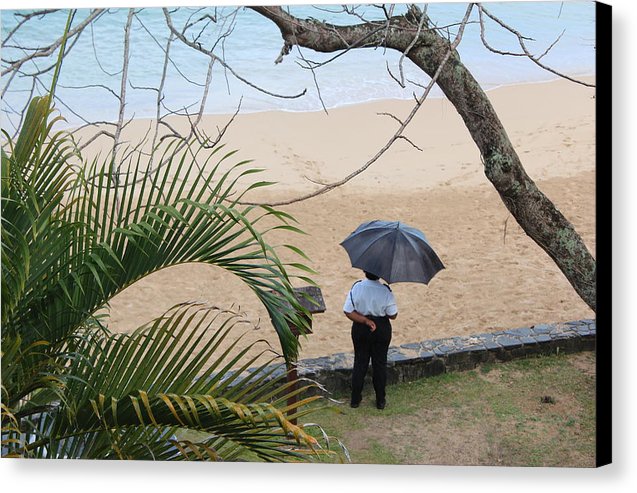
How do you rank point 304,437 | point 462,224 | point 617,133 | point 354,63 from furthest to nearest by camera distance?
1. point 462,224
2. point 354,63
3. point 617,133
4. point 304,437

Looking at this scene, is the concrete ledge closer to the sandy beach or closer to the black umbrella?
the sandy beach

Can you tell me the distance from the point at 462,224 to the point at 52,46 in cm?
201

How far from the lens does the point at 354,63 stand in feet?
13.6

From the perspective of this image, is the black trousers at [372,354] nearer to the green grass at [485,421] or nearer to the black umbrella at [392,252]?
the green grass at [485,421]

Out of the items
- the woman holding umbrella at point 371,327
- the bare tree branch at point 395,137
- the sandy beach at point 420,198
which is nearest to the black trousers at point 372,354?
the woman holding umbrella at point 371,327

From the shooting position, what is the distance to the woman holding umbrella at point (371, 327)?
4281 millimetres

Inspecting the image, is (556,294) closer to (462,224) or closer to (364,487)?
(462,224)

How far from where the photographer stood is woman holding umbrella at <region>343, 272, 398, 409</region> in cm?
428

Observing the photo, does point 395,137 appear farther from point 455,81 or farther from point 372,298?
point 372,298

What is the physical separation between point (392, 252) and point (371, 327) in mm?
364

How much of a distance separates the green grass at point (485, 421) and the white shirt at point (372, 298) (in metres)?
0.37

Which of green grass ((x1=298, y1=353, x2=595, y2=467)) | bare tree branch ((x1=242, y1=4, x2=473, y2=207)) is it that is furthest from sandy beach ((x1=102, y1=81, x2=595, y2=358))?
green grass ((x1=298, y1=353, x2=595, y2=467))

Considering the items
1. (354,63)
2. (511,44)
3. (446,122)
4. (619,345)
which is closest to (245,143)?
(354,63)

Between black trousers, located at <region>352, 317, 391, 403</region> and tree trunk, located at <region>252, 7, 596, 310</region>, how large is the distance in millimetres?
870
